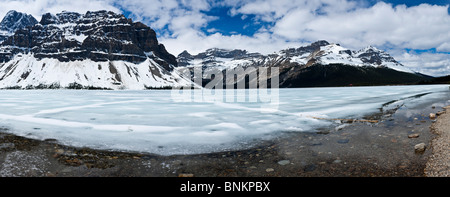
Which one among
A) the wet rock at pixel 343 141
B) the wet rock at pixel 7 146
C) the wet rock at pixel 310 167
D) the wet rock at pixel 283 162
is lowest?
the wet rock at pixel 283 162

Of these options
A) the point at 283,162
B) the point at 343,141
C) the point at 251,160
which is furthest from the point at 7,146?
the point at 343,141

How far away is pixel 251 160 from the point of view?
263 inches

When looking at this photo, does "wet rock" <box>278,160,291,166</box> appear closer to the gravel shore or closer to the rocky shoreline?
the rocky shoreline

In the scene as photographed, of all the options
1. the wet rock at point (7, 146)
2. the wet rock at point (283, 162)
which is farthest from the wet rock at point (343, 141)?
the wet rock at point (7, 146)

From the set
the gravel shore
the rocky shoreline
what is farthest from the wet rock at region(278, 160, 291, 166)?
the gravel shore

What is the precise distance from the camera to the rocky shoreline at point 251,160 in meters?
5.59

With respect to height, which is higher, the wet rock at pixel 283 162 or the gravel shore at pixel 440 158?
the gravel shore at pixel 440 158

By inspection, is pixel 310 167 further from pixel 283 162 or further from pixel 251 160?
pixel 251 160

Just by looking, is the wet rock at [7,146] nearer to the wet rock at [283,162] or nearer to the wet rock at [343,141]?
the wet rock at [283,162]

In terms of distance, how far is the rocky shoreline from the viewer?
559 centimetres

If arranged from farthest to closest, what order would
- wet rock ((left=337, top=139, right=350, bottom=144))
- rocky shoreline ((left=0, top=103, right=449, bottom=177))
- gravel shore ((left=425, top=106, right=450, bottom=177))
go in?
wet rock ((left=337, top=139, right=350, bottom=144)) → rocky shoreline ((left=0, top=103, right=449, bottom=177)) → gravel shore ((left=425, top=106, right=450, bottom=177))

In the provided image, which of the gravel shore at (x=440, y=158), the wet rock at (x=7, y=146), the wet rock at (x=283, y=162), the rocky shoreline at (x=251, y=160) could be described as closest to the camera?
the gravel shore at (x=440, y=158)
